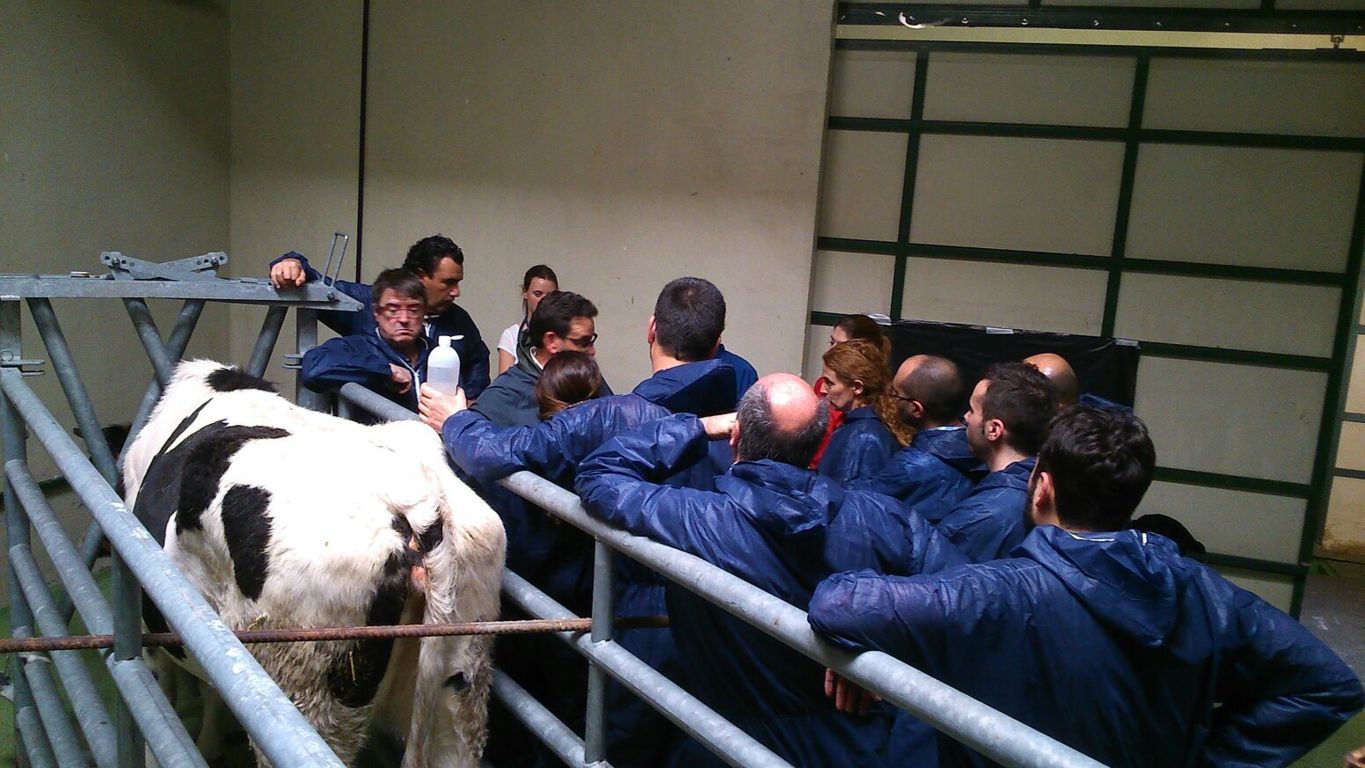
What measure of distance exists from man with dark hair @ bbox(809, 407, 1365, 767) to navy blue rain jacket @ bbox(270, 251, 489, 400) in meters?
2.67

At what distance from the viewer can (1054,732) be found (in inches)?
62.1

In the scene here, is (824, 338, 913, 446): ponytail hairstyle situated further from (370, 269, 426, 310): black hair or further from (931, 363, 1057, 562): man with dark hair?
(370, 269, 426, 310): black hair

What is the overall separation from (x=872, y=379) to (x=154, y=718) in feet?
7.19

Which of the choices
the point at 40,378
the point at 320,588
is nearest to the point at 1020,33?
the point at 320,588

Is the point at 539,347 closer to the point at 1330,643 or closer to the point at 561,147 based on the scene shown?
the point at 561,147

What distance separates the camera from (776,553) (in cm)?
181

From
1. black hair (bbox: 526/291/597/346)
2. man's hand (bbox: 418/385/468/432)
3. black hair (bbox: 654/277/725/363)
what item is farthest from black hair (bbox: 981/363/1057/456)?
man's hand (bbox: 418/385/468/432)

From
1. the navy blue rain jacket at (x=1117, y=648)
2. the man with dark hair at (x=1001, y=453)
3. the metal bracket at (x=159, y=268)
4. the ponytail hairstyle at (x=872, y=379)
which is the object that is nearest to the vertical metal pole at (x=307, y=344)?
the metal bracket at (x=159, y=268)

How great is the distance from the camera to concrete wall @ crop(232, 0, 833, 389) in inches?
203

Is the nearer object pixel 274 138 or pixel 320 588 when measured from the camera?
pixel 320 588

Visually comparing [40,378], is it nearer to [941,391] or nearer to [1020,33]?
[941,391]

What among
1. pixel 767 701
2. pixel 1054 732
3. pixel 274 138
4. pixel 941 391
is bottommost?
pixel 767 701

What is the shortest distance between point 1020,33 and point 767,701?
4226mm

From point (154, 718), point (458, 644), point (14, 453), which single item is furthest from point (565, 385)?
point (14, 453)
